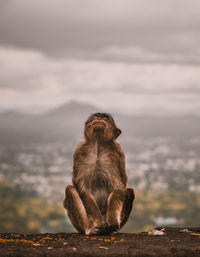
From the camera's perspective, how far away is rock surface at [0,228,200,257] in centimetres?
661

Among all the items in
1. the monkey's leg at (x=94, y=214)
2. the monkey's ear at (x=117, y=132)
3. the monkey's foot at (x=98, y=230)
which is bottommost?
the monkey's foot at (x=98, y=230)

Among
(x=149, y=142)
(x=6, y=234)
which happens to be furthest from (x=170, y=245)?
(x=149, y=142)

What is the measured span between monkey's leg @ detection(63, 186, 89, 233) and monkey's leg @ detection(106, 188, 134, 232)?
18.2 inches

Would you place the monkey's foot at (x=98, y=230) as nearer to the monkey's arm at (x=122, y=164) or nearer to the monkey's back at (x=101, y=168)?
the monkey's back at (x=101, y=168)

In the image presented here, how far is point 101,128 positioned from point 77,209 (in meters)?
1.64

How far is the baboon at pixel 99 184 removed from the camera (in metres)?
8.54

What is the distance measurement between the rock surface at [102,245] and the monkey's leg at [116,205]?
10.2 inches

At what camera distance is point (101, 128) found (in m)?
8.62

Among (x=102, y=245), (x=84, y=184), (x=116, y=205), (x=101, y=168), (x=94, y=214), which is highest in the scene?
(x=101, y=168)

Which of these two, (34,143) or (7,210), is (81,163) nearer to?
(7,210)

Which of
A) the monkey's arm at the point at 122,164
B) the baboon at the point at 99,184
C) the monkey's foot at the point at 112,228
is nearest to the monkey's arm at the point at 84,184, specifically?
the baboon at the point at 99,184

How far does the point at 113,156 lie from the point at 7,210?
41.9m

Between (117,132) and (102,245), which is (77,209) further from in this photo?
(117,132)

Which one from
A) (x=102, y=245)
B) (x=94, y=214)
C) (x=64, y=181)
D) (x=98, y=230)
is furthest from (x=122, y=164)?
(x=64, y=181)
